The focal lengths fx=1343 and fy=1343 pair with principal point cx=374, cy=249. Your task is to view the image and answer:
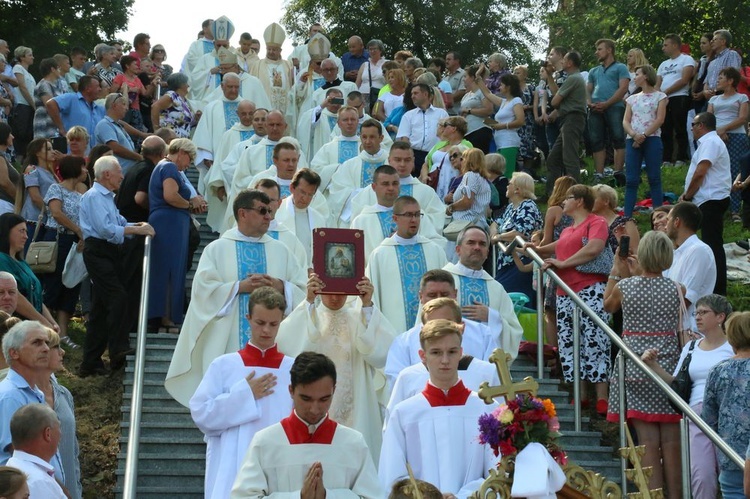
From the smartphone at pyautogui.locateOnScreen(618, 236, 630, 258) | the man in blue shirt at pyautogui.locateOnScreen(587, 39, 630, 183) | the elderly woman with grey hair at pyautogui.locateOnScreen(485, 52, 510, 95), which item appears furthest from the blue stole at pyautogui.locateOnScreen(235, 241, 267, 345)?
the elderly woman with grey hair at pyautogui.locateOnScreen(485, 52, 510, 95)

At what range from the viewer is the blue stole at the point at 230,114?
1767 cm

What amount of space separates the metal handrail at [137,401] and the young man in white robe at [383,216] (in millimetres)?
2092

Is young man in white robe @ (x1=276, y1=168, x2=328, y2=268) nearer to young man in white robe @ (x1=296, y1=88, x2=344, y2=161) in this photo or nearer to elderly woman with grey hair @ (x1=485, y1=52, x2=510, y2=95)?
young man in white robe @ (x1=296, y1=88, x2=344, y2=161)

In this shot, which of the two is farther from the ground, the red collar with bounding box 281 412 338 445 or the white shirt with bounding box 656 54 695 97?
the white shirt with bounding box 656 54 695 97

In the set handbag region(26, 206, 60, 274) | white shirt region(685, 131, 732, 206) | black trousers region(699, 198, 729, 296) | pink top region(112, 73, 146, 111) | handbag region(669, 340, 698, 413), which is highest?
pink top region(112, 73, 146, 111)

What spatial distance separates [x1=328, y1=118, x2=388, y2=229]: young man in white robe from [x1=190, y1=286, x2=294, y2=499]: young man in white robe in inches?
237

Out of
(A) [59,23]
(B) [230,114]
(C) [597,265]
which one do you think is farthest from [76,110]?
(A) [59,23]

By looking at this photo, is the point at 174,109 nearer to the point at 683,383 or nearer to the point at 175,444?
the point at 175,444

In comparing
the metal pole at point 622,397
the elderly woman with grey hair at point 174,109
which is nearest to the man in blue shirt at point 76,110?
the elderly woman with grey hair at point 174,109

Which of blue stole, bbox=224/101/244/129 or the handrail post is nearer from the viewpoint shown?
the handrail post

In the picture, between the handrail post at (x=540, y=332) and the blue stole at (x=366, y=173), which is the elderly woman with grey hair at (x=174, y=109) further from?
the handrail post at (x=540, y=332)

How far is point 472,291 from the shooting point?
1055cm

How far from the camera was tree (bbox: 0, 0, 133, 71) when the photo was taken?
3120 centimetres

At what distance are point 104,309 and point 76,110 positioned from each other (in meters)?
5.22
